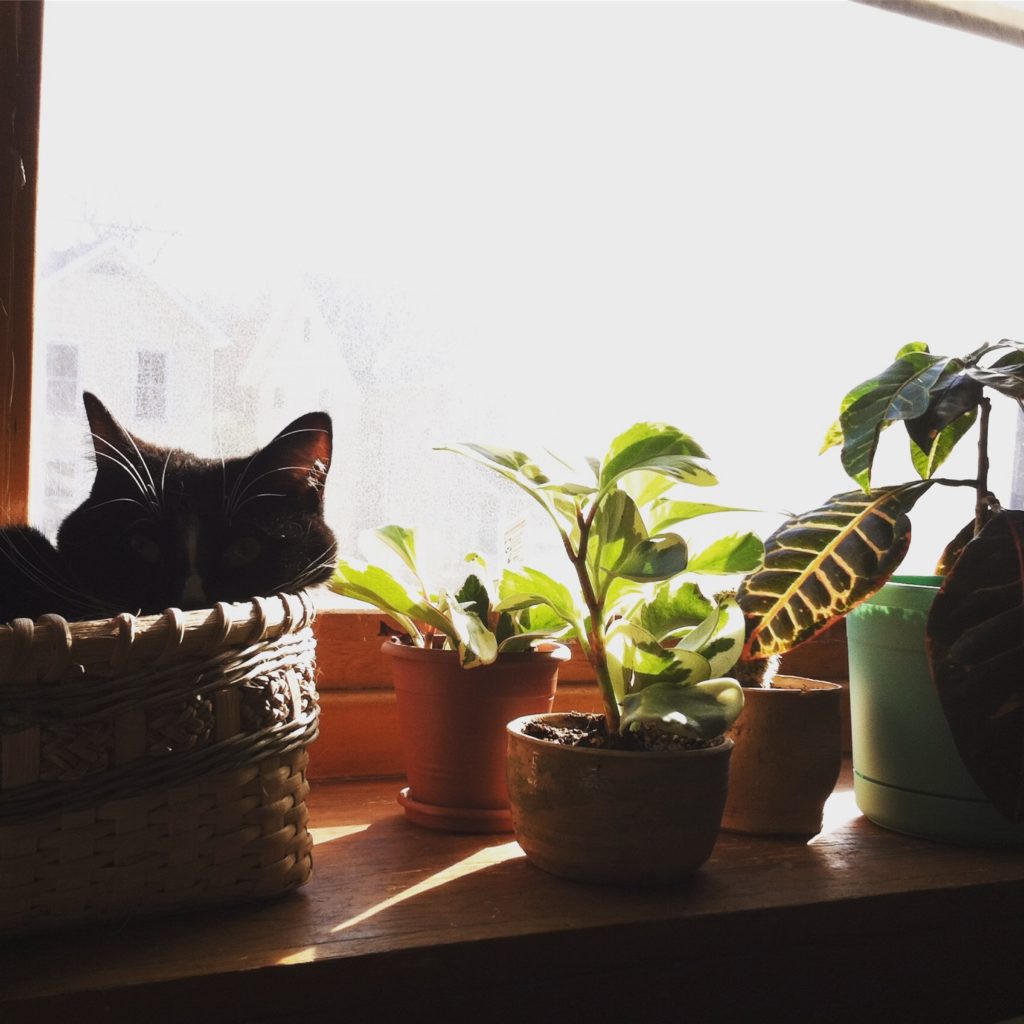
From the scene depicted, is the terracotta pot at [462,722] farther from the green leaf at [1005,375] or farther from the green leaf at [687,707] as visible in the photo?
the green leaf at [1005,375]

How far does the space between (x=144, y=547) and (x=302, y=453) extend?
0.51ft

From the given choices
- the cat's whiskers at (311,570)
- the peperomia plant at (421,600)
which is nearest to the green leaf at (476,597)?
the peperomia plant at (421,600)

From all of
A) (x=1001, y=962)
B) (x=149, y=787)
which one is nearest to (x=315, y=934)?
(x=149, y=787)

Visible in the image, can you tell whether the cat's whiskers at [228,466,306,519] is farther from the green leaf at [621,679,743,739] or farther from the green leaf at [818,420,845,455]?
the green leaf at [818,420,845,455]

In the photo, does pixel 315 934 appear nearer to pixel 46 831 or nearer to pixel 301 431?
pixel 46 831

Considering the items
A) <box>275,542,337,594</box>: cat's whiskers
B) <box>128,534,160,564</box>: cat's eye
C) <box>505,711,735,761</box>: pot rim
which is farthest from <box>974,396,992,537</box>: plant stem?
<box>128,534,160,564</box>: cat's eye

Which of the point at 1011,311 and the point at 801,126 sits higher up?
the point at 801,126

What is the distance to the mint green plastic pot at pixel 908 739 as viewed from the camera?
0.88 m

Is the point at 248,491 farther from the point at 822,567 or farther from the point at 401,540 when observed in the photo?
the point at 822,567

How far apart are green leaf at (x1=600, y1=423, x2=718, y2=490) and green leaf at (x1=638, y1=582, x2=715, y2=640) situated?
12cm

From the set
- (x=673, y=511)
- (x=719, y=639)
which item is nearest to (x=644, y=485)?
(x=673, y=511)

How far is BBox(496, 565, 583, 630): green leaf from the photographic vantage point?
83 cm

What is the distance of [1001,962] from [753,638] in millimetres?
366

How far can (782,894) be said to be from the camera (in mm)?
774
